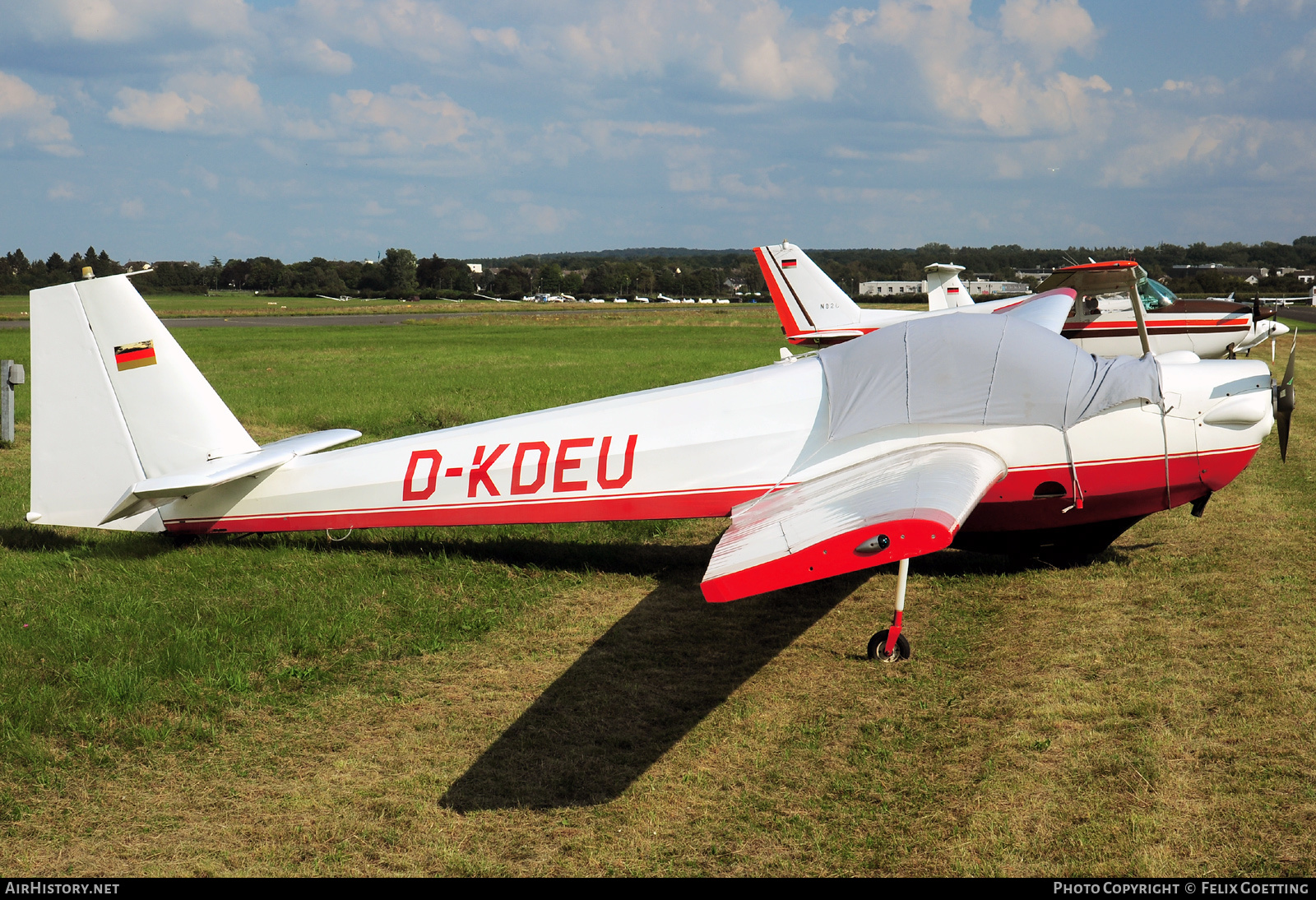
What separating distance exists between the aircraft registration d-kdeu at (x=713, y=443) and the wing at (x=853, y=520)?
0.22 ft

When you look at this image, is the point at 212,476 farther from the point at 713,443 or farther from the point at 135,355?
the point at 713,443

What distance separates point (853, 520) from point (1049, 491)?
2726 mm

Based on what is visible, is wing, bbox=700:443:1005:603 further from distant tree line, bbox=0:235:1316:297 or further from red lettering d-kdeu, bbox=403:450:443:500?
distant tree line, bbox=0:235:1316:297

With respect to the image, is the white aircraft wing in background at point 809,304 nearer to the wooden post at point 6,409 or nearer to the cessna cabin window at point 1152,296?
the cessna cabin window at point 1152,296

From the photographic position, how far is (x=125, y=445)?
24.0 feet

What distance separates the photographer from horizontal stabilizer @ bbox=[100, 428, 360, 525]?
7.04 m

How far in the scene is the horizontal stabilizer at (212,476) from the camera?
23.1 feet

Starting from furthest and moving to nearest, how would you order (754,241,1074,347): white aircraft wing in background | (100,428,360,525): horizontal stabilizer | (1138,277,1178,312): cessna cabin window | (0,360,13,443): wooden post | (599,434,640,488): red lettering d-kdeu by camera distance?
(754,241,1074,347): white aircraft wing in background → (1138,277,1178,312): cessna cabin window → (0,360,13,443): wooden post → (599,434,640,488): red lettering d-kdeu → (100,428,360,525): horizontal stabilizer

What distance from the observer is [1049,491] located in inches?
265

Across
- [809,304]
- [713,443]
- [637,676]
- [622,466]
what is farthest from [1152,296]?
[637,676]

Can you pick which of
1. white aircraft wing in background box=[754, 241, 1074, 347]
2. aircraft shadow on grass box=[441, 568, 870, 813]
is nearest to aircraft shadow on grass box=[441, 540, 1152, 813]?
aircraft shadow on grass box=[441, 568, 870, 813]

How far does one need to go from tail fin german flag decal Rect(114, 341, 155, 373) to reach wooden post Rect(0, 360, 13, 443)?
870 cm

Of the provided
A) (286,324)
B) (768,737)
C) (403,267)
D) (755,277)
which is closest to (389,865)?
(768,737)

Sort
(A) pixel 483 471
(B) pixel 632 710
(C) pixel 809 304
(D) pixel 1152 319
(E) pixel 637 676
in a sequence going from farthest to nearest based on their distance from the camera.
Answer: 1. (C) pixel 809 304
2. (D) pixel 1152 319
3. (A) pixel 483 471
4. (E) pixel 637 676
5. (B) pixel 632 710
